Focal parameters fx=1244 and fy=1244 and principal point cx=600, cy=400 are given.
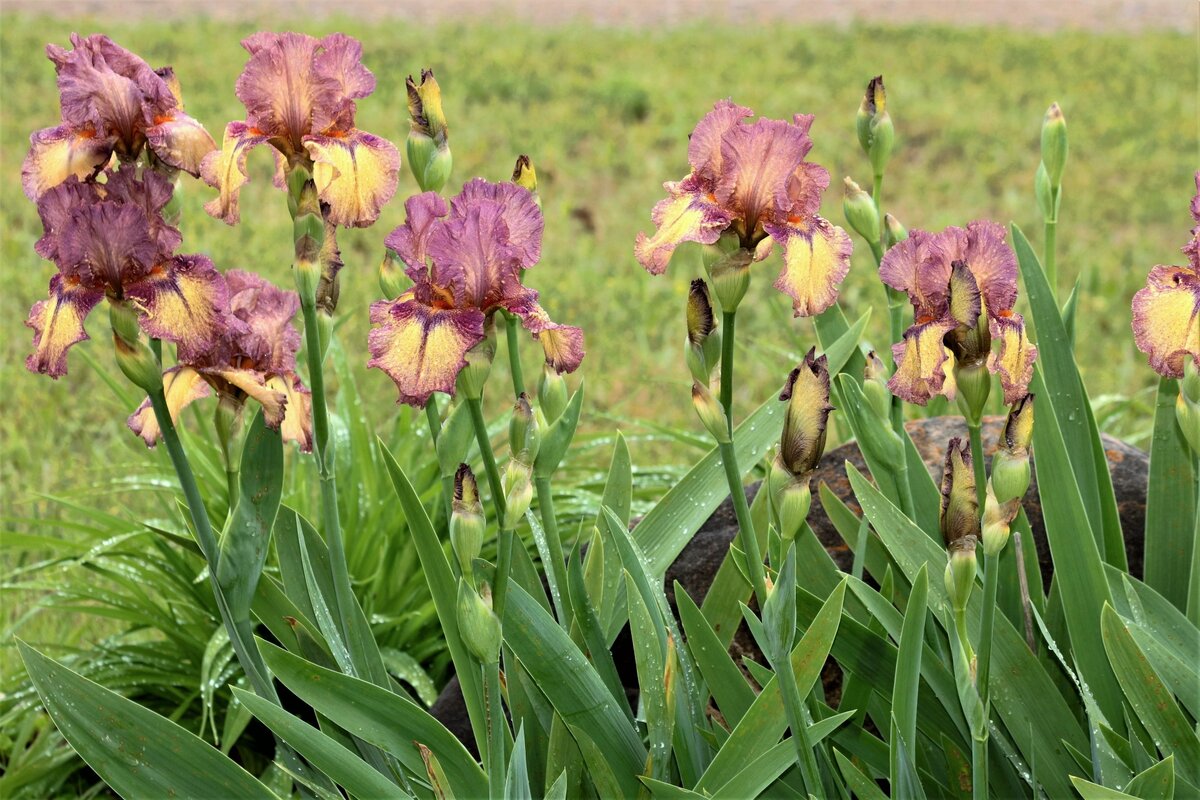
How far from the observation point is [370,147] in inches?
56.7

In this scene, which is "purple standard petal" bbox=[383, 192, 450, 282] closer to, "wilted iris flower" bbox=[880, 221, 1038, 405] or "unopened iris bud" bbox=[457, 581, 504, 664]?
"unopened iris bud" bbox=[457, 581, 504, 664]

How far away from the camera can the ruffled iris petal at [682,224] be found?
1.33m

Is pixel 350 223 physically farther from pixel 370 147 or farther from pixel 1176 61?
pixel 1176 61

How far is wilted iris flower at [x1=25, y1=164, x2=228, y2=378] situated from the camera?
1324 millimetres

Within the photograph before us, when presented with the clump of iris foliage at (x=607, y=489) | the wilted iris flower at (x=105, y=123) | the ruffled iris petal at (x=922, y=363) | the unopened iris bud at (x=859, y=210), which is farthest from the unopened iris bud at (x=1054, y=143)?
the wilted iris flower at (x=105, y=123)

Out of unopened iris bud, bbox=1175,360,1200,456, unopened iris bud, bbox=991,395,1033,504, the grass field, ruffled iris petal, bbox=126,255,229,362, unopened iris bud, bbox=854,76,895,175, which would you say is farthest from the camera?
the grass field

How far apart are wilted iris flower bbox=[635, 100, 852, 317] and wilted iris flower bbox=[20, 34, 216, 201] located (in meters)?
0.55

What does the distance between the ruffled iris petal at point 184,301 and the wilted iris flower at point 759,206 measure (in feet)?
1.57

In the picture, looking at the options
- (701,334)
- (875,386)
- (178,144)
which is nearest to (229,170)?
(178,144)

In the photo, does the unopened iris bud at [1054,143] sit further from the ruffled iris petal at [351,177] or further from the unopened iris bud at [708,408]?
the ruffled iris petal at [351,177]

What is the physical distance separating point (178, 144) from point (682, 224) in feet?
1.90

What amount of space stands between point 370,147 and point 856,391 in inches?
25.4

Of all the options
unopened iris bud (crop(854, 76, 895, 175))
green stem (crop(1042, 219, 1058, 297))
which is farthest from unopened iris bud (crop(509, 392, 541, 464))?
green stem (crop(1042, 219, 1058, 297))

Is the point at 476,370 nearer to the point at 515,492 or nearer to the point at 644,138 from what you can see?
the point at 515,492
